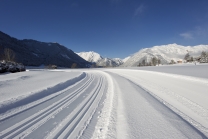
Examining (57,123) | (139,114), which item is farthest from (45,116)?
(139,114)

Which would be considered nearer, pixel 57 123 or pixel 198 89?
pixel 57 123

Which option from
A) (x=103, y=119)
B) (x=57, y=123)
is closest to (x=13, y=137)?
(x=57, y=123)

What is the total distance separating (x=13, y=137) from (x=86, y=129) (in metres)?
1.74

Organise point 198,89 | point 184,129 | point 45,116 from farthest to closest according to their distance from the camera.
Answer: point 198,89 → point 45,116 → point 184,129

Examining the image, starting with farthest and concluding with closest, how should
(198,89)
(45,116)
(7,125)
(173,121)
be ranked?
(198,89), (45,116), (173,121), (7,125)

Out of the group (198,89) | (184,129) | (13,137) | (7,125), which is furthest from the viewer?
(198,89)

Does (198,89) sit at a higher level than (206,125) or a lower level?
higher

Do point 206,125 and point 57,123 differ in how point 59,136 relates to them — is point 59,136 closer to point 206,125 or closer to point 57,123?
point 57,123

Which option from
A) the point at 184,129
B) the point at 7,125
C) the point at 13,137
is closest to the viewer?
the point at 13,137

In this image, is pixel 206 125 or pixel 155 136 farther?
pixel 206 125

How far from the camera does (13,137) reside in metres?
3.04

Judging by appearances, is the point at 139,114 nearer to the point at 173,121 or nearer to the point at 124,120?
the point at 124,120

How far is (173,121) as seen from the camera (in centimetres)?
385

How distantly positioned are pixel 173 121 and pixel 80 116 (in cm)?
294
